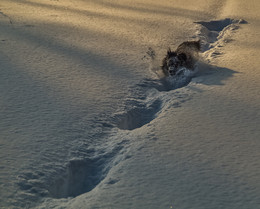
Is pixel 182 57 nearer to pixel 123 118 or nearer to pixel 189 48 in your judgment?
pixel 189 48

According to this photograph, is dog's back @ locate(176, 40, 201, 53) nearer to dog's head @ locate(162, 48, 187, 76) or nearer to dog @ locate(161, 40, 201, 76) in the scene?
dog @ locate(161, 40, 201, 76)

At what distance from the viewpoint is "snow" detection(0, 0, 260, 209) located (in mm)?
1676

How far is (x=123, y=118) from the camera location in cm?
242

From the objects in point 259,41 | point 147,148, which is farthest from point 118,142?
point 259,41

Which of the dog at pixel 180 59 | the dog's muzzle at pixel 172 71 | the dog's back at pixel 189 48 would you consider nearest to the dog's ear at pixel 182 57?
the dog at pixel 180 59

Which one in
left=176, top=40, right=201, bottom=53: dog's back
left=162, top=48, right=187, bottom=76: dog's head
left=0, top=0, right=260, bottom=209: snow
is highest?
left=176, top=40, right=201, bottom=53: dog's back

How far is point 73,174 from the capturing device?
6.23 ft

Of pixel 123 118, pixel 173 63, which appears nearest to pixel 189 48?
pixel 173 63

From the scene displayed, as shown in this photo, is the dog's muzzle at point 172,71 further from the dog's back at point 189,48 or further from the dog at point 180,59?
the dog's back at point 189,48

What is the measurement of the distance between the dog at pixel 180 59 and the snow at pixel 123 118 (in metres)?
0.08

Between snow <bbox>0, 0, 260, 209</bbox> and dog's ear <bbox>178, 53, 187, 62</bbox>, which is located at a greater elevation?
dog's ear <bbox>178, 53, 187, 62</bbox>

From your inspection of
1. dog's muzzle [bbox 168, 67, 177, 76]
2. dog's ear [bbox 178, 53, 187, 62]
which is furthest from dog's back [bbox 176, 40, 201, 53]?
dog's muzzle [bbox 168, 67, 177, 76]

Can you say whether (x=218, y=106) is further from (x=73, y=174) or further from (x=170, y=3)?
(x=170, y=3)

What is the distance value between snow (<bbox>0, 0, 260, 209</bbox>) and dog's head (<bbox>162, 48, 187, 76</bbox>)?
3.4 inches
